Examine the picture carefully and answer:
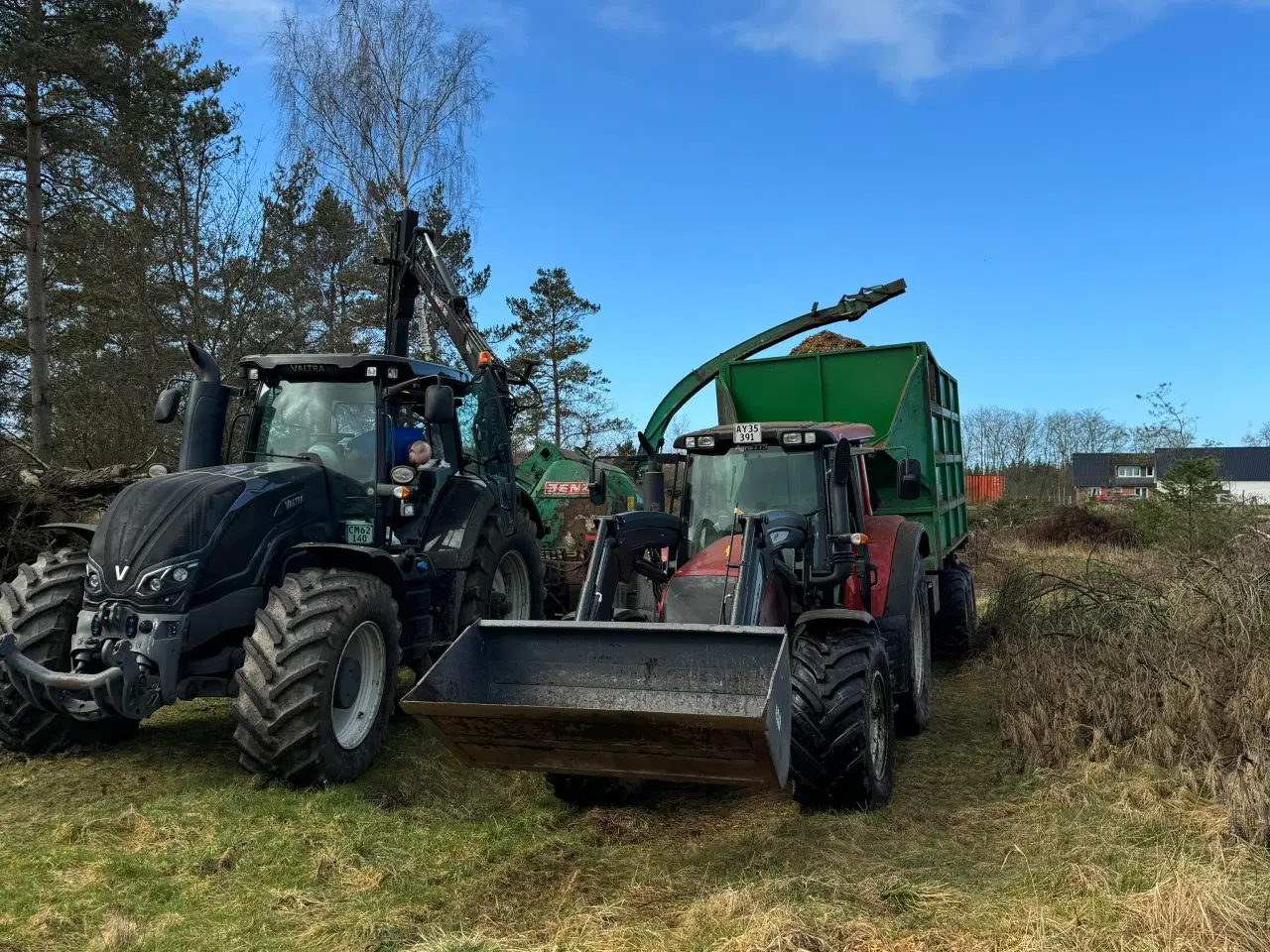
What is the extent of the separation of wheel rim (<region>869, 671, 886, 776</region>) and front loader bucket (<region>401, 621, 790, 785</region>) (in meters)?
0.83

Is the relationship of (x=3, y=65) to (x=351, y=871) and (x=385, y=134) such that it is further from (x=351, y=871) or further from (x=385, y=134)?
(x=351, y=871)

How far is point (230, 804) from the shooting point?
472cm

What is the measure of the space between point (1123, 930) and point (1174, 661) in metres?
2.89

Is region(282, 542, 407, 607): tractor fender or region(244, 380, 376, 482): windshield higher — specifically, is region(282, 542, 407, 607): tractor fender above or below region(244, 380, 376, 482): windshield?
below

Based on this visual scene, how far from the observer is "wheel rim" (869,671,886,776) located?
471cm

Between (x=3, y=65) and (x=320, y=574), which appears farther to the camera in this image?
(x=3, y=65)

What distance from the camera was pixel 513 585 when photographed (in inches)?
296

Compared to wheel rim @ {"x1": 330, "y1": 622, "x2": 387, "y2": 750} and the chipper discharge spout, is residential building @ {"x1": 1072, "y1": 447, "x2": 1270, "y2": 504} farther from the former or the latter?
wheel rim @ {"x1": 330, "y1": 622, "x2": 387, "y2": 750}

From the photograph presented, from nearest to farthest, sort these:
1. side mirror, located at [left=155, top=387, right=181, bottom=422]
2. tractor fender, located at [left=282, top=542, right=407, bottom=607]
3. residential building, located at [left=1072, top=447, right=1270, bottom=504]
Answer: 1. tractor fender, located at [left=282, top=542, right=407, bottom=607]
2. side mirror, located at [left=155, top=387, right=181, bottom=422]
3. residential building, located at [left=1072, top=447, right=1270, bottom=504]

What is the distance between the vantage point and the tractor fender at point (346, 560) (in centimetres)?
545

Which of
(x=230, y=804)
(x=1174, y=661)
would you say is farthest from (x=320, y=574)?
(x=1174, y=661)

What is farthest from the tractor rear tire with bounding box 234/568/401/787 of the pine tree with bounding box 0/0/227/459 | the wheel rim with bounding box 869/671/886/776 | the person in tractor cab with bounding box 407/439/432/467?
the pine tree with bounding box 0/0/227/459

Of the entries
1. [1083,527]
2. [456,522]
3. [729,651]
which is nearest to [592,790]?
[729,651]

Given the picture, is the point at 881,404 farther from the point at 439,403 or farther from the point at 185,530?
the point at 185,530
